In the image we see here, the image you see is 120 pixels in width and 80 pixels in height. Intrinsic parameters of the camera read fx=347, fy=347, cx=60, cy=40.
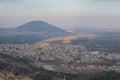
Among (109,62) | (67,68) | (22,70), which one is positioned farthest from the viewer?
(109,62)

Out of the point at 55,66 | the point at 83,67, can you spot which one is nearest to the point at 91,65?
the point at 83,67

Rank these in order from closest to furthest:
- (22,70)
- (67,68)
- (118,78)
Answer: (118,78) → (22,70) → (67,68)

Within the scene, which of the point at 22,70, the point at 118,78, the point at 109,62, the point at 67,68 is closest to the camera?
the point at 118,78

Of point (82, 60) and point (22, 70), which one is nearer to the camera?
point (22, 70)

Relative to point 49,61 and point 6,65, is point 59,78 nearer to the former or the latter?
point 6,65

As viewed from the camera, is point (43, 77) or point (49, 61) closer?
point (43, 77)

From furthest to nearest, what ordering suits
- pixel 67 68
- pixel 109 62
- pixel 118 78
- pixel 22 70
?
1. pixel 109 62
2. pixel 67 68
3. pixel 22 70
4. pixel 118 78

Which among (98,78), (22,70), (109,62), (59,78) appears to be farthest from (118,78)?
(109,62)

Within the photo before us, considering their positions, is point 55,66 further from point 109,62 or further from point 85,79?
point 85,79

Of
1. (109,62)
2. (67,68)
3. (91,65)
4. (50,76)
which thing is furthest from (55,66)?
(50,76)
